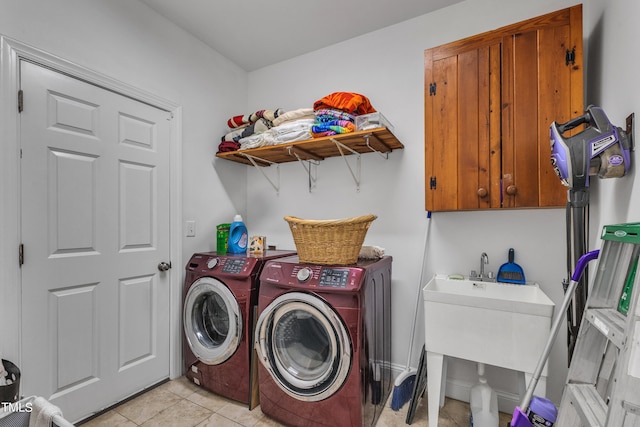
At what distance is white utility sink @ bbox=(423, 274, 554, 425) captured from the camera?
54.1 inches

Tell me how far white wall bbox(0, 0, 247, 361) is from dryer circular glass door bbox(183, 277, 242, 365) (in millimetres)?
335

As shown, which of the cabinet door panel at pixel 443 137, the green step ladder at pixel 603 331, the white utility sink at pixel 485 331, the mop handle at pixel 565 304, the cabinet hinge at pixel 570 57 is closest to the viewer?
the green step ladder at pixel 603 331

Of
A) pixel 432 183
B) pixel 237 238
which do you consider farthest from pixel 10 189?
pixel 432 183

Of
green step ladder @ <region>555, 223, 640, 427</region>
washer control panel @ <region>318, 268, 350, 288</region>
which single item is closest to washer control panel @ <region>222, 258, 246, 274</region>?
washer control panel @ <region>318, 268, 350, 288</region>

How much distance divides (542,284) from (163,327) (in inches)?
99.8

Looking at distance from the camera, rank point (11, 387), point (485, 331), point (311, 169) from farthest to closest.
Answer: point (311, 169)
point (485, 331)
point (11, 387)

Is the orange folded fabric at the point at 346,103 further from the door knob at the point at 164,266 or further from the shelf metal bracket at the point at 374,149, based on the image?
the door knob at the point at 164,266

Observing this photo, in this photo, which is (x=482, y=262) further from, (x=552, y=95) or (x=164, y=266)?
(x=164, y=266)

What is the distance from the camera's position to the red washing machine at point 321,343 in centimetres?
157

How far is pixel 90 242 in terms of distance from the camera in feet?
5.90

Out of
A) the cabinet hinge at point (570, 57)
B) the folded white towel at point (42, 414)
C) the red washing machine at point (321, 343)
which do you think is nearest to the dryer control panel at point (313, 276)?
the red washing machine at point (321, 343)

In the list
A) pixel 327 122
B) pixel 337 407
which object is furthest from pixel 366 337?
pixel 327 122

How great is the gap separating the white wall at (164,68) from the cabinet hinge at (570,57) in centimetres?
240

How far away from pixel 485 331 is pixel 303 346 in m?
0.99
